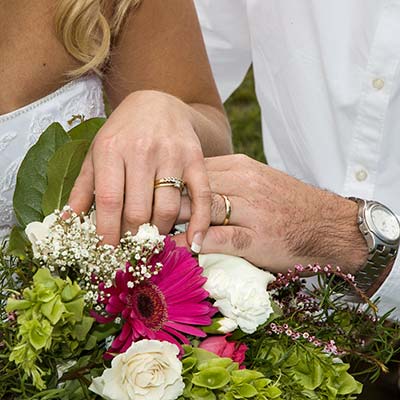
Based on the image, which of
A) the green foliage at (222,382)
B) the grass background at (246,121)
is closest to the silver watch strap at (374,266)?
the green foliage at (222,382)

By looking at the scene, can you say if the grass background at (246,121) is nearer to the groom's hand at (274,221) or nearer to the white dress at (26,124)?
the white dress at (26,124)

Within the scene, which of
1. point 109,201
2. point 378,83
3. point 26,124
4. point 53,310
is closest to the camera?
point 53,310

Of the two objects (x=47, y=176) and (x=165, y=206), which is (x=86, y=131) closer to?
(x=47, y=176)

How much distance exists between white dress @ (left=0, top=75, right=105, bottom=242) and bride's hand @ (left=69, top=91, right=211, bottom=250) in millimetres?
322

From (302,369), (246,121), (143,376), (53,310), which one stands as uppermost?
(53,310)

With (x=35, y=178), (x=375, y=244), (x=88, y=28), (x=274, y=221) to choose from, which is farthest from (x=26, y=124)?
(x=375, y=244)

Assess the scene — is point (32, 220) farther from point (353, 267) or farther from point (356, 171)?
point (356, 171)

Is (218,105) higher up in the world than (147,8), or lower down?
lower down

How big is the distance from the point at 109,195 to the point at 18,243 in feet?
0.50

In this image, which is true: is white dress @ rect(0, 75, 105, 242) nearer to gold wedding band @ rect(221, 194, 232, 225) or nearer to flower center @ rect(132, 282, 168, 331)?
gold wedding band @ rect(221, 194, 232, 225)

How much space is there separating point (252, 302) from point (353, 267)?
430 mm

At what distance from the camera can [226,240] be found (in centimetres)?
115

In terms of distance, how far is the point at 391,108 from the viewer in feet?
5.98

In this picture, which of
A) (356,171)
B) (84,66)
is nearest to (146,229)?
(84,66)
